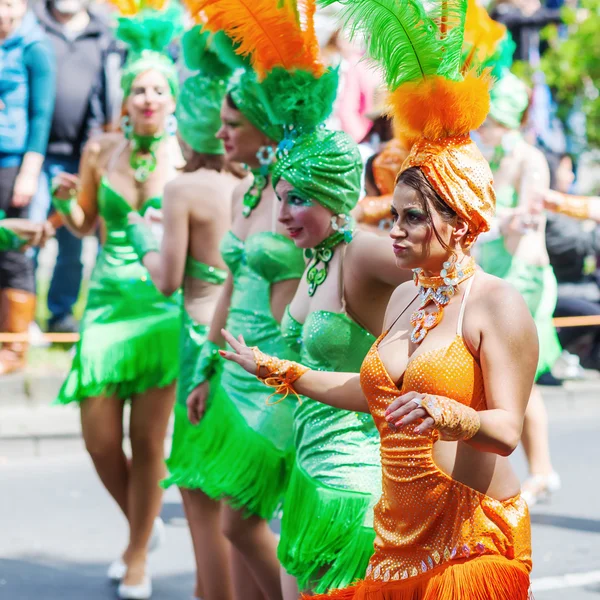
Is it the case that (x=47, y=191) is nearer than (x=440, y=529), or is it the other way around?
(x=440, y=529)

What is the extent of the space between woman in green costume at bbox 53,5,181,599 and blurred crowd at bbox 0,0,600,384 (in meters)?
2.70

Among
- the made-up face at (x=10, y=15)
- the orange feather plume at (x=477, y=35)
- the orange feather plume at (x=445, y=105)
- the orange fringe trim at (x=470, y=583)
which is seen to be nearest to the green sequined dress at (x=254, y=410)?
the orange feather plume at (x=477, y=35)

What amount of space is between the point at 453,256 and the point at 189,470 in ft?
6.22

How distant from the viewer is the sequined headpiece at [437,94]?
2893 millimetres

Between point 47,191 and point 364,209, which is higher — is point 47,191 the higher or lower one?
the lower one

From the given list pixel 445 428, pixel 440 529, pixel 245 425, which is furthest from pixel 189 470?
pixel 445 428

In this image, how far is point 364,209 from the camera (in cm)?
516

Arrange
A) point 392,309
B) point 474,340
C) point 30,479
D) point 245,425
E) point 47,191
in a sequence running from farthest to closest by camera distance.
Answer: point 47,191, point 30,479, point 245,425, point 392,309, point 474,340

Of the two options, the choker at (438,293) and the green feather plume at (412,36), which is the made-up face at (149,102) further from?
the choker at (438,293)

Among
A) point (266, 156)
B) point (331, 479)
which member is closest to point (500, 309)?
point (331, 479)

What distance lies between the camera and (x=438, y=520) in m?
2.87

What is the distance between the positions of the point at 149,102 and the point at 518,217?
7.49ft

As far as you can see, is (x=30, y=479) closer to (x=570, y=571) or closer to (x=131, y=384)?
(x=131, y=384)

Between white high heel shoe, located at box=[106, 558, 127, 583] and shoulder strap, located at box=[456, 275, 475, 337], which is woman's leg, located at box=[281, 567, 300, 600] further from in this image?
white high heel shoe, located at box=[106, 558, 127, 583]
